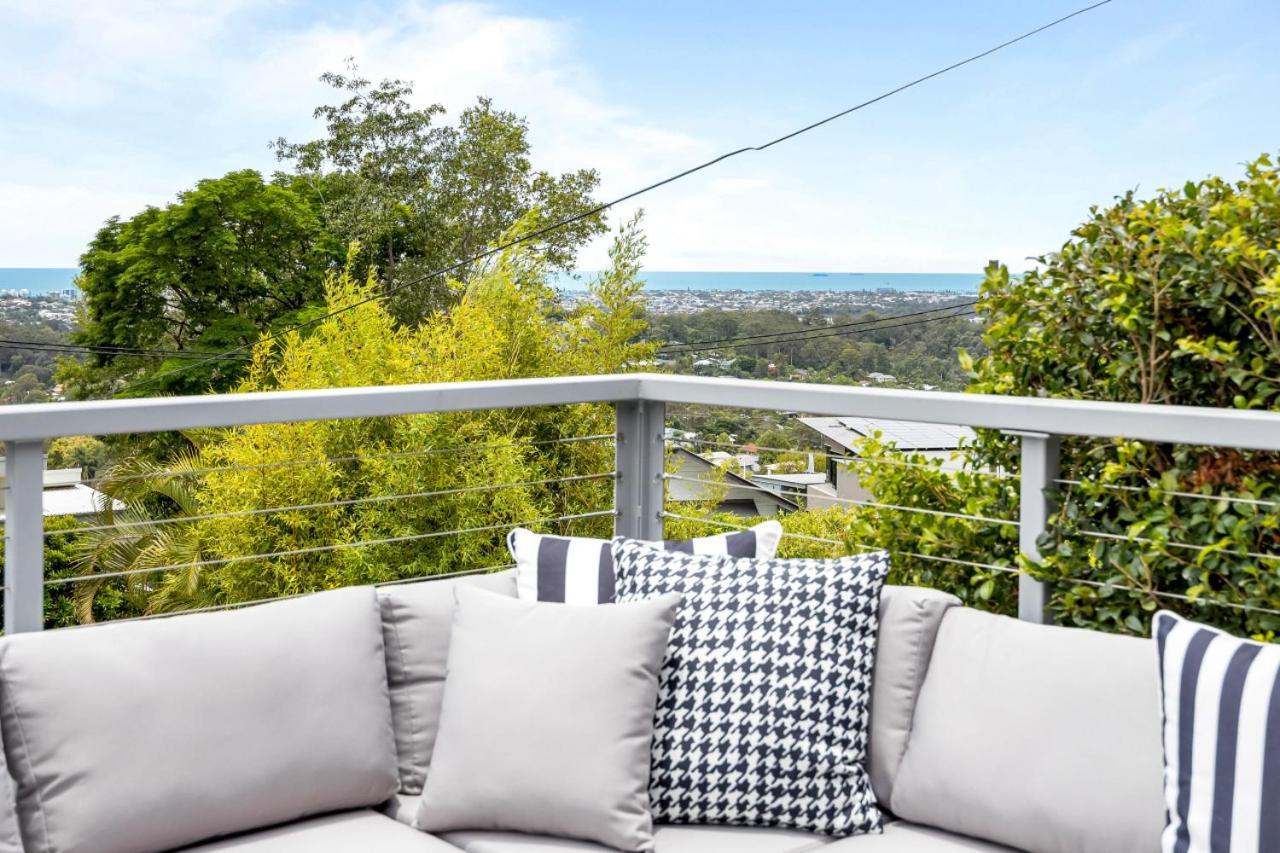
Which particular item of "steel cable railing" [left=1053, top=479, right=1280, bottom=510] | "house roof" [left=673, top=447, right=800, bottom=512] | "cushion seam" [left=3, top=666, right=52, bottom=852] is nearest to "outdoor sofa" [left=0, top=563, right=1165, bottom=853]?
"cushion seam" [left=3, top=666, right=52, bottom=852]

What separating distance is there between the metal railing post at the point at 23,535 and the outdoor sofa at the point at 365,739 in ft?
0.86

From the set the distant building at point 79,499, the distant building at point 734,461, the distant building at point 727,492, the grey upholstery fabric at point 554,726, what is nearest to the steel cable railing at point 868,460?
the grey upholstery fabric at point 554,726

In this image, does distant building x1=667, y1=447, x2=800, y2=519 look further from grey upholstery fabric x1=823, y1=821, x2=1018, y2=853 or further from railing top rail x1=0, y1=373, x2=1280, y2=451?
grey upholstery fabric x1=823, y1=821, x2=1018, y2=853

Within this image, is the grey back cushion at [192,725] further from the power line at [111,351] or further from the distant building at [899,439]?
the power line at [111,351]

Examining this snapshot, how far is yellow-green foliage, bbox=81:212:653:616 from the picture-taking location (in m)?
5.69

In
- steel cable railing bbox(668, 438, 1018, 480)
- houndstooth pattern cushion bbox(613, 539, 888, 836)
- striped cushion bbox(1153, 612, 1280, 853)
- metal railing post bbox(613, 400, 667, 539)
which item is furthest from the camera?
metal railing post bbox(613, 400, 667, 539)

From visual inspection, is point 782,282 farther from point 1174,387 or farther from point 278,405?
point 278,405

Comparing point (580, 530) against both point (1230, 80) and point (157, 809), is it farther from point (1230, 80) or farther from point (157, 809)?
point (1230, 80)

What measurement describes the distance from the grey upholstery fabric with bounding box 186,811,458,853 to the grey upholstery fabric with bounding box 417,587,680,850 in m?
0.06

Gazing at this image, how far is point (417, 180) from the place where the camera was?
70.0ft

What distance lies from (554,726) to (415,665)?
36 cm

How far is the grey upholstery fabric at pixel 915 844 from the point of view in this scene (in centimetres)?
182

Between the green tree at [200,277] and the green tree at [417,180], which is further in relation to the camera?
the green tree at [417,180]

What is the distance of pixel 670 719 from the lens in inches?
77.2
